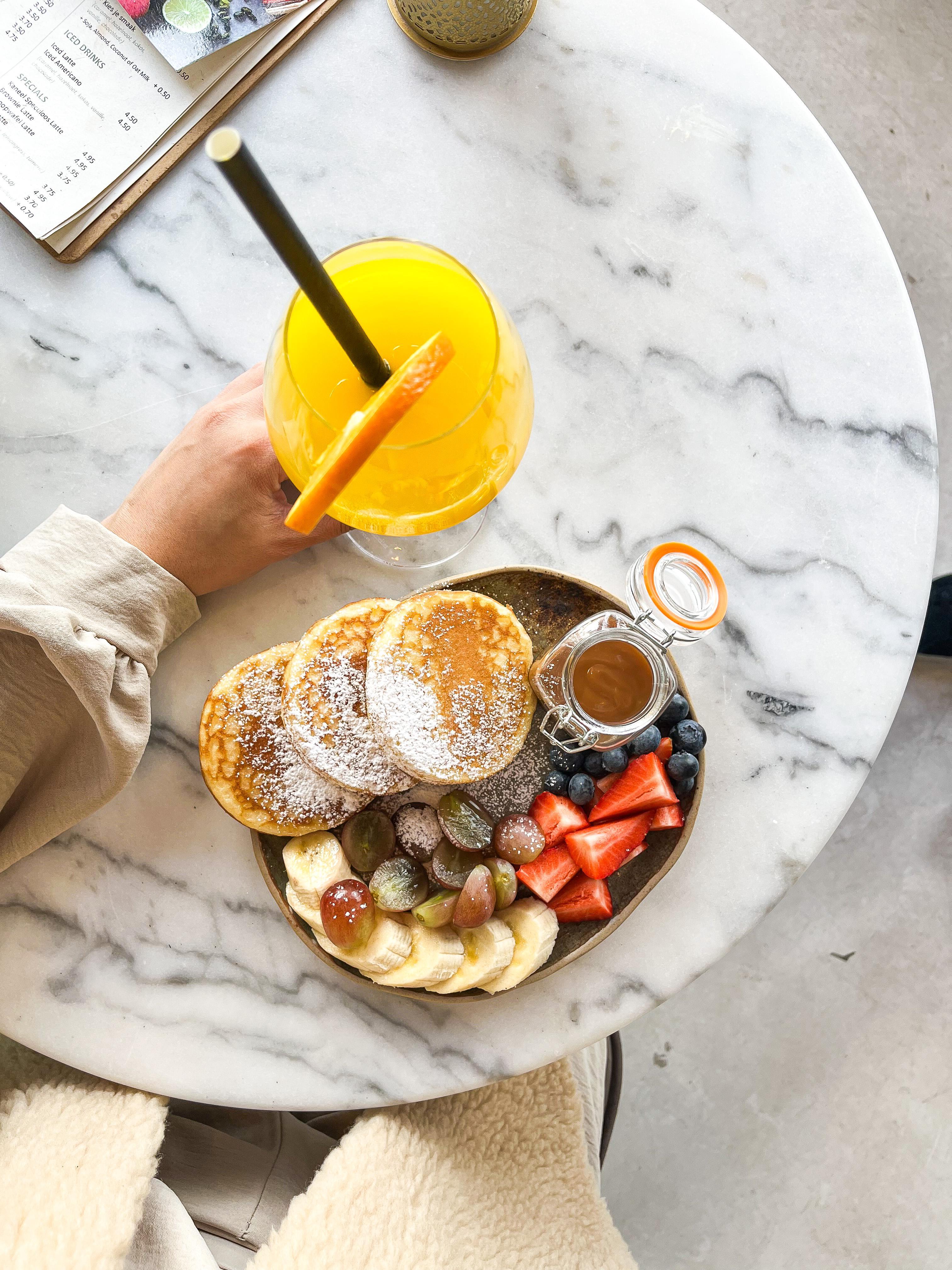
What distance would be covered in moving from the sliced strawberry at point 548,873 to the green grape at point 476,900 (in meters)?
0.05

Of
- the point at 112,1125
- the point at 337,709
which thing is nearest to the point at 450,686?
the point at 337,709

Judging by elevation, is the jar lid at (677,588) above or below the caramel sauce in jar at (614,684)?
above

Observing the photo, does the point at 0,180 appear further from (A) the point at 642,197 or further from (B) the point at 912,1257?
(B) the point at 912,1257

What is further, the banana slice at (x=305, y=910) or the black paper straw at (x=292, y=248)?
the banana slice at (x=305, y=910)

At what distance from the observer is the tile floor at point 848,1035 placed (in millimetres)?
1806

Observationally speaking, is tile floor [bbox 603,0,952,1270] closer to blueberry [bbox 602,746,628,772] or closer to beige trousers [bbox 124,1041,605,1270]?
beige trousers [bbox 124,1041,605,1270]

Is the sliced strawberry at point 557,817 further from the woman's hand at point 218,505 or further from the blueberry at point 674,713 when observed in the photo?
the woman's hand at point 218,505

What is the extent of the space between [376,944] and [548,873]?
8.3 inches

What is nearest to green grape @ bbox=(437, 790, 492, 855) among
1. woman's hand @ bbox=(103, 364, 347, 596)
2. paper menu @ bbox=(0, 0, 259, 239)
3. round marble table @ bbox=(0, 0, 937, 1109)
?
round marble table @ bbox=(0, 0, 937, 1109)

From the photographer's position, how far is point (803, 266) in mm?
1100

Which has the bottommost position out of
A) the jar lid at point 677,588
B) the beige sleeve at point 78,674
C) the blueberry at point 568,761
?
the blueberry at point 568,761

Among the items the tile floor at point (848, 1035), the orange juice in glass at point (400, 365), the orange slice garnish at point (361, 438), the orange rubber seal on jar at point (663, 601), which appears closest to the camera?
the orange slice garnish at point (361, 438)

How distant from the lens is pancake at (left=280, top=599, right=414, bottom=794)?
101cm

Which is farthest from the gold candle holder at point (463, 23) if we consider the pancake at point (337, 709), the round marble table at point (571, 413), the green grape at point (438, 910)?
the green grape at point (438, 910)
